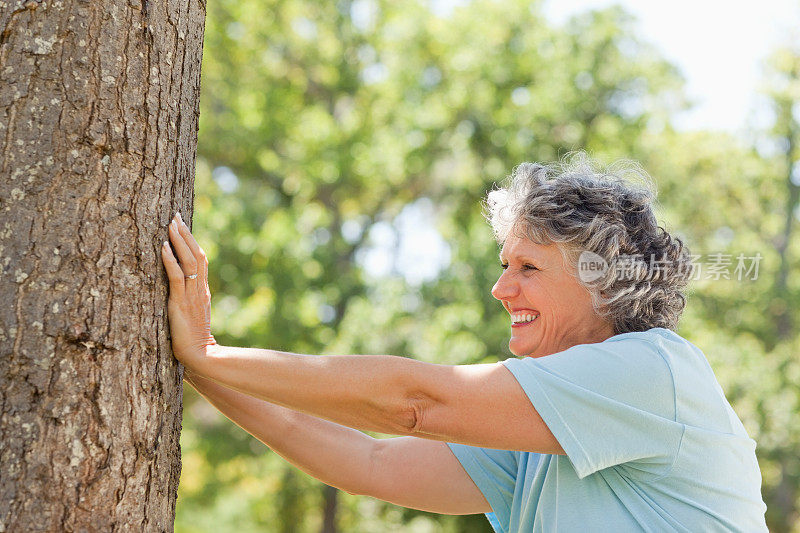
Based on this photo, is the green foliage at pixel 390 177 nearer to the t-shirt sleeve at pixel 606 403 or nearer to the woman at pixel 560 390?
the woman at pixel 560 390

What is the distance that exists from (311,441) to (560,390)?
37.0 inches

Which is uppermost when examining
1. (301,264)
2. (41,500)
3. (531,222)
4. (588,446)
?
(301,264)

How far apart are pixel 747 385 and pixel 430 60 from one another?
316 inches

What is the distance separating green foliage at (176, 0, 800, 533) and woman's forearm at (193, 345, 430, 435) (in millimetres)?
8442

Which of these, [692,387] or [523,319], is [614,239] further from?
[692,387]

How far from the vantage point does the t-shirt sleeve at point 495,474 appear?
2594 mm

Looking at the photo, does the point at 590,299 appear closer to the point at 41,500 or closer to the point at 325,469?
the point at 325,469

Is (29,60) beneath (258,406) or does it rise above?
above

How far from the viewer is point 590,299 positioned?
2.35 metres

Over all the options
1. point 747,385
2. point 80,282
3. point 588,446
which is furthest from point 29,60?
point 747,385

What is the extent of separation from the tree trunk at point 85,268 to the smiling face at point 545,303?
1.05 meters

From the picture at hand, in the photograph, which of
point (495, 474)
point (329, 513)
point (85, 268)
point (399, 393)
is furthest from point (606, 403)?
point (329, 513)

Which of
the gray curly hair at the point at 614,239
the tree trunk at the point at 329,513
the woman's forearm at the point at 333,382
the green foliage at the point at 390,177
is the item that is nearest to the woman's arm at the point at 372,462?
the woman's forearm at the point at 333,382

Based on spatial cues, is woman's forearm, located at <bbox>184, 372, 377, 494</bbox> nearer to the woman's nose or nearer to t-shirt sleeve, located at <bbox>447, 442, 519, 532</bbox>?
t-shirt sleeve, located at <bbox>447, 442, 519, 532</bbox>
